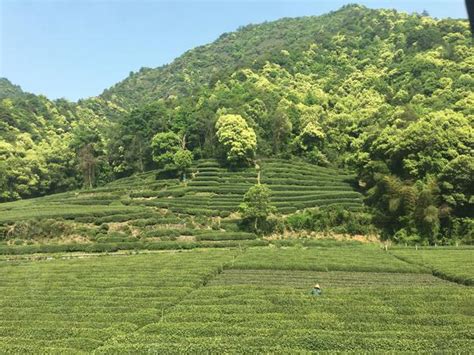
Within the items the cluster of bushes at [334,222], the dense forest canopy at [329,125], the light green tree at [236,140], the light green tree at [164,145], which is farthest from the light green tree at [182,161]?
the cluster of bushes at [334,222]

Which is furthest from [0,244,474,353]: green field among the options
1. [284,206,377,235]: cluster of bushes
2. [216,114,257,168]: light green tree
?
[216,114,257,168]: light green tree

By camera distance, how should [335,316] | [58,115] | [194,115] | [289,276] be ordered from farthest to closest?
[58,115], [194,115], [289,276], [335,316]

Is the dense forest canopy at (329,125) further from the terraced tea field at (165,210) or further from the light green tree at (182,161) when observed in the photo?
the terraced tea field at (165,210)

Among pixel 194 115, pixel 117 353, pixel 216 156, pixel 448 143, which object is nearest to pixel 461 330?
pixel 117 353

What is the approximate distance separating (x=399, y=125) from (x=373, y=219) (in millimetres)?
17753

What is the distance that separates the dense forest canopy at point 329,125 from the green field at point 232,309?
19052 millimetres

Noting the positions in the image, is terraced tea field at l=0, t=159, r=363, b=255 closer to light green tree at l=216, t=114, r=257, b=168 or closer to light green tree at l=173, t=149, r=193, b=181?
light green tree at l=173, t=149, r=193, b=181

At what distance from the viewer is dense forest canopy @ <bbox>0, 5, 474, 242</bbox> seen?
162 ft

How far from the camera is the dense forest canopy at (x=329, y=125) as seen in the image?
49344 millimetres

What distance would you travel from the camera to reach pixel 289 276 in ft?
94.5

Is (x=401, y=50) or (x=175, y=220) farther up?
(x=401, y=50)

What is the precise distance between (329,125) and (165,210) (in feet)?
143

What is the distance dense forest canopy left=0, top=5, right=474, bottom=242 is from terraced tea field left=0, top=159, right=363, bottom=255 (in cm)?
462

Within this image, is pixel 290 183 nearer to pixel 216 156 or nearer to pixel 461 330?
pixel 216 156
